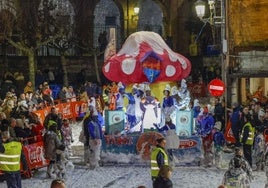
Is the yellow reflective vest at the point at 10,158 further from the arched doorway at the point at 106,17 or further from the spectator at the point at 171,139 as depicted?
the arched doorway at the point at 106,17

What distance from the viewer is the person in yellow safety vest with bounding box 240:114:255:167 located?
18.1 metres

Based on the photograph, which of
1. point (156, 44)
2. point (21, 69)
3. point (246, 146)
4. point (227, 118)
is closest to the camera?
point (246, 146)

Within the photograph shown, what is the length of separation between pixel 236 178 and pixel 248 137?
5.66 m

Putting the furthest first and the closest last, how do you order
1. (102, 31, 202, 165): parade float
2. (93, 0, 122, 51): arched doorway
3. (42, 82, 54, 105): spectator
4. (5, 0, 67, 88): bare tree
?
1. (93, 0, 122, 51): arched doorway
2. (5, 0, 67, 88): bare tree
3. (42, 82, 54, 105): spectator
4. (102, 31, 202, 165): parade float

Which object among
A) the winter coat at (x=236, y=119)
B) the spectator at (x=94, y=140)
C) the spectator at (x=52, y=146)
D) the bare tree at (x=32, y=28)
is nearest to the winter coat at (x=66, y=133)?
the spectator at (x=94, y=140)

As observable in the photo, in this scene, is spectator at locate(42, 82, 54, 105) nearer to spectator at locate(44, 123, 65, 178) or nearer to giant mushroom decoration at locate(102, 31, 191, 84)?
giant mushroom decoration at locate(102, 31, 191, 84)

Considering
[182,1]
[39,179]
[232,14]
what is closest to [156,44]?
[232,14]

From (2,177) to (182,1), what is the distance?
3092cm

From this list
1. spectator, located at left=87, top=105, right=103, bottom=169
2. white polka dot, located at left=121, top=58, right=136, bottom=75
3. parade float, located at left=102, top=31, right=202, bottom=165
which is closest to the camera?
spectator, located at left=87, top=105, right=103, bottom=169

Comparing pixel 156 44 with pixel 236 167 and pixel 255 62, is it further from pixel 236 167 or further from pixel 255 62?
pixel 236 167

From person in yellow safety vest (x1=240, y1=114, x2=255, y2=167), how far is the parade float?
51.0 inches

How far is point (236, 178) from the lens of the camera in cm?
1268

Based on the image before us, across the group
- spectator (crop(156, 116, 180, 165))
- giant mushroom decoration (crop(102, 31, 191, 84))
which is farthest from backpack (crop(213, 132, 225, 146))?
giant mushroom decoration (crop(102, 31, 191, 84))

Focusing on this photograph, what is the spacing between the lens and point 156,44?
23.0 m
